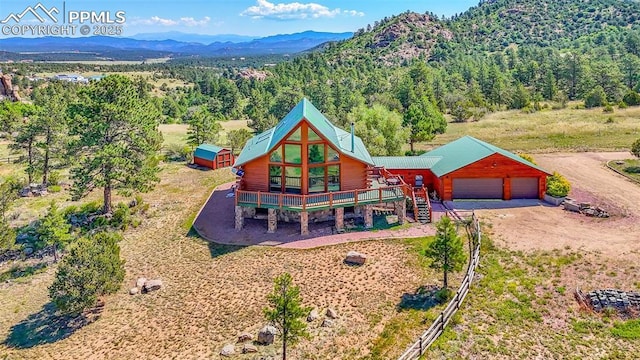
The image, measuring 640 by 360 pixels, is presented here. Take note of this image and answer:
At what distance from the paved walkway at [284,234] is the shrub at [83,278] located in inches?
238

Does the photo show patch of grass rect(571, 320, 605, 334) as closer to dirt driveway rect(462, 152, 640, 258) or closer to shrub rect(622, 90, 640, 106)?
dirt driveway rect(462, 152, 640, 258)

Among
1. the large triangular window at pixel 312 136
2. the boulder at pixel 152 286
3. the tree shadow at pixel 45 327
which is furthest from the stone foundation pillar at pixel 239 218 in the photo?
the tree shadow at pixel 45 327

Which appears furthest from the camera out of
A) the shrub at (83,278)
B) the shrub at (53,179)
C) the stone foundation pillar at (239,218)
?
the shrub at (53,179)

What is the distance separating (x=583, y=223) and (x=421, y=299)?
1256cm

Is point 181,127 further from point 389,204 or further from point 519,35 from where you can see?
point 519,35

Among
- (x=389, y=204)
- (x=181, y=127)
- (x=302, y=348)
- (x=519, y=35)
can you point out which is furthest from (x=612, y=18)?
(x=302, y=348)

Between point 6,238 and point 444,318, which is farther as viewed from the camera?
point 6,238

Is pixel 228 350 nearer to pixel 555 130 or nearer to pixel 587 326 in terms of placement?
pixel 587 326

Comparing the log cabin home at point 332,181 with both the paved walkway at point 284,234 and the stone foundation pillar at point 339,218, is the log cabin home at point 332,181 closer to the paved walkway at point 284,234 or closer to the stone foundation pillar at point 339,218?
the stone foundation pillar at point 339,218

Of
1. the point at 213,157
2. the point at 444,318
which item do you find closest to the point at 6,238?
the point at 213,157

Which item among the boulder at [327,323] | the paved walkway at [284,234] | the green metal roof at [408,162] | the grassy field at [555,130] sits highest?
the grassy field at [555,130]

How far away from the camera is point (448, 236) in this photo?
642 inches

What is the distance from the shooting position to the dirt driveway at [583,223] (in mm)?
20312

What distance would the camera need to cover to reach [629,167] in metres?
33.8
